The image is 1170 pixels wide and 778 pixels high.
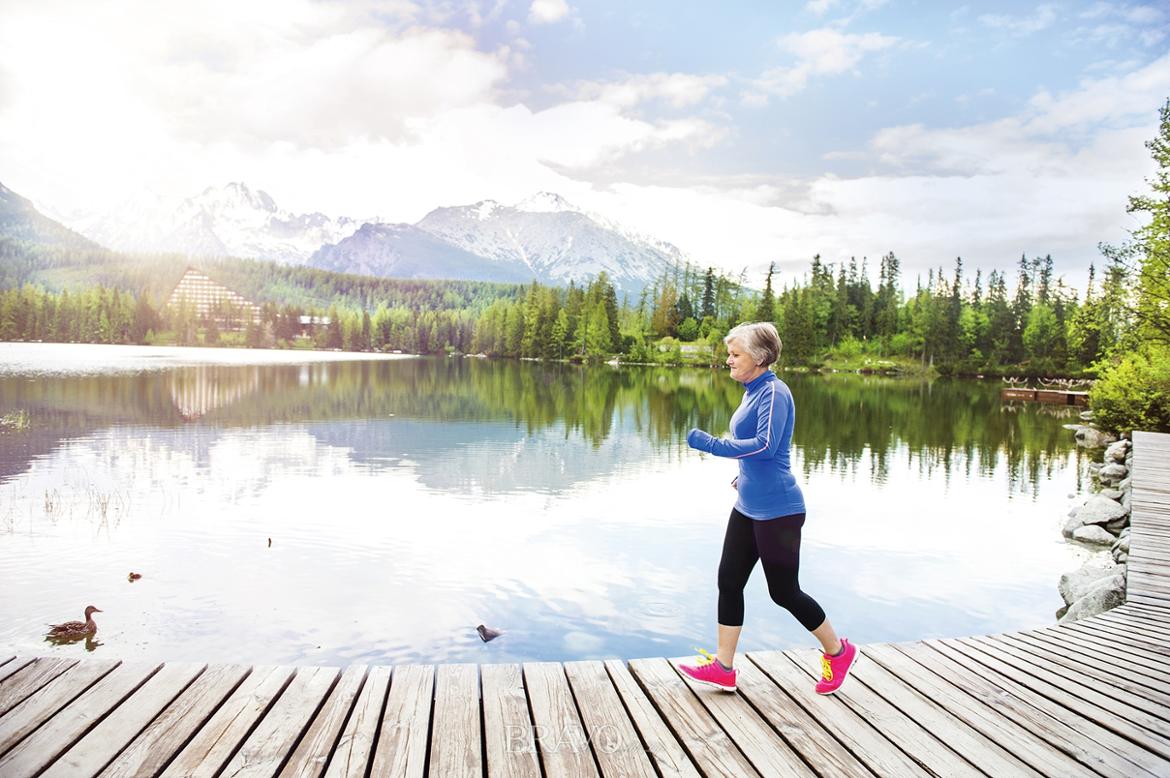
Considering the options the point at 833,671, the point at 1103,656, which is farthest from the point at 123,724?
the point at 1103,656

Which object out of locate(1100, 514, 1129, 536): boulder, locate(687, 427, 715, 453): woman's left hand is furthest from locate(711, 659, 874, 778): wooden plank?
locate(1100, 514, 1129, 536): boulder

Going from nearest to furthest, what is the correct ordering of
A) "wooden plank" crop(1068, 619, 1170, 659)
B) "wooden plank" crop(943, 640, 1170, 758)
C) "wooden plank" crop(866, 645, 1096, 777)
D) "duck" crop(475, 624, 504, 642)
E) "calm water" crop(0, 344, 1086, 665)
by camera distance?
"wooden plank" crop(866, 645, 1096, 777), "wooden plank" crop(943, 640, 1170, 758), "wooden plank" crop(1068, 619, 1170, 659), "duck" crop(475, 624, 504, 642), "calm water" crop(0, 344, 1086, 665)

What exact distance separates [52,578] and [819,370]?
108m

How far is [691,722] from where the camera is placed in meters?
4.28

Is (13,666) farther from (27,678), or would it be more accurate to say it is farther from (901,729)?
(901,729)

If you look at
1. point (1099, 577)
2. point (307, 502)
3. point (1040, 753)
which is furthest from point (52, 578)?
point (1099, 577)

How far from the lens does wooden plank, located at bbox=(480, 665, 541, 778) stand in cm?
371

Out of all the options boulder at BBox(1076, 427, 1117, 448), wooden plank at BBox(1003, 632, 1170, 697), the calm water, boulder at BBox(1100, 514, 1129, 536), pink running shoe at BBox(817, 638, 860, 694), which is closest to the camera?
pink running shoe at BBox(817, 638, 860, 694)

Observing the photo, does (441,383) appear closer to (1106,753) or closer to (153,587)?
(153,587)

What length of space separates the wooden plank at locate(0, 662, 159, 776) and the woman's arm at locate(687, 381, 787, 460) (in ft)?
12.0

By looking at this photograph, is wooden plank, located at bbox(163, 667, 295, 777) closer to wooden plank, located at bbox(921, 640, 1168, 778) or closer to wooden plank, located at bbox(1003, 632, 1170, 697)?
wooden plank, located at bbox(921, 640, 1168, 778)

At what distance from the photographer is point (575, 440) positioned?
28.6 m

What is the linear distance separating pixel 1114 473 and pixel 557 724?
23.4m

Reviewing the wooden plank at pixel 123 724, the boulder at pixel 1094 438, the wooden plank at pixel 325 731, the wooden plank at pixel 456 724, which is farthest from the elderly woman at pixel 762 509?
the boulder at pixel 1094 438
